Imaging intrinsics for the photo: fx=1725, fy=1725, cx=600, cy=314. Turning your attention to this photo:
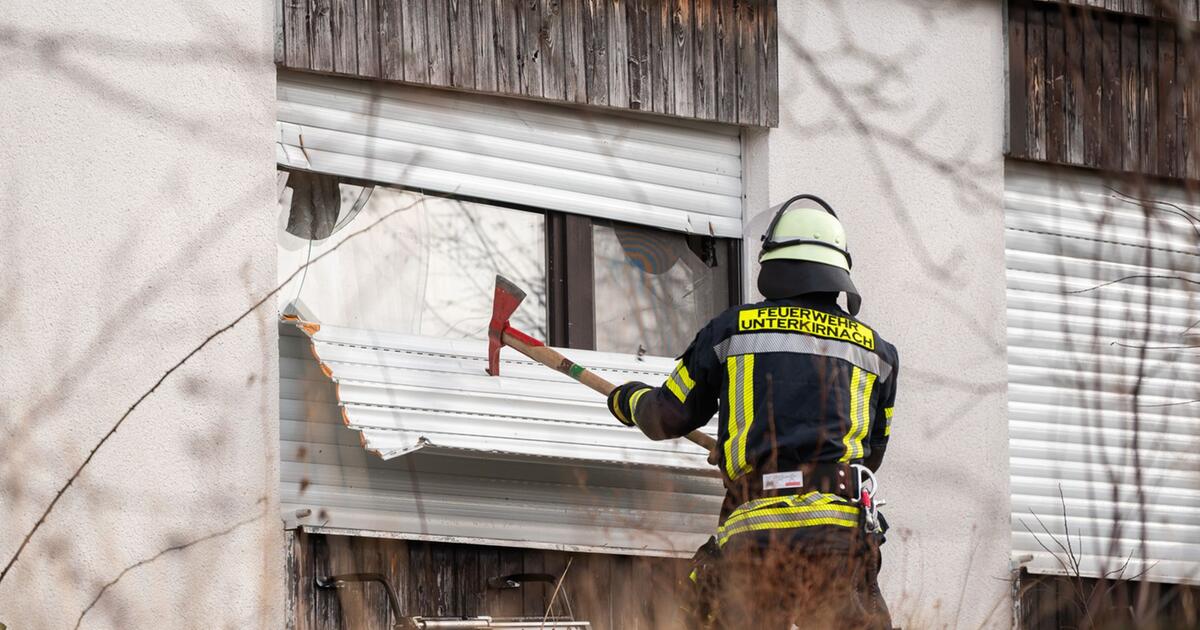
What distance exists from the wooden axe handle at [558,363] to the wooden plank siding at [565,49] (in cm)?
116

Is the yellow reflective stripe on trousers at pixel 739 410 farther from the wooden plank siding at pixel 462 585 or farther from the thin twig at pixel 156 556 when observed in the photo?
the thin twig at pixel 156 556

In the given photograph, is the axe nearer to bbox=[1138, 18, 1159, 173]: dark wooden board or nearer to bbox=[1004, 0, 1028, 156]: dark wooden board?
bbox=[1004, 0, 1028, 156]: dark wooden board

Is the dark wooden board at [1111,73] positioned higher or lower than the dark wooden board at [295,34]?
higher

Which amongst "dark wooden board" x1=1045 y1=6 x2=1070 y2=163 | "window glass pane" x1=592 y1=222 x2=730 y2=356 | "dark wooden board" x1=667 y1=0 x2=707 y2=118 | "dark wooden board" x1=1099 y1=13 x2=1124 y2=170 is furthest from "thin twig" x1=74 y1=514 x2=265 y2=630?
"dark wooden board" x1=1099 y1=13 x2=1124 y2=170

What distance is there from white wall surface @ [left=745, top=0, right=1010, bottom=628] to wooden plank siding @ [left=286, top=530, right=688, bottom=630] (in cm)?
131

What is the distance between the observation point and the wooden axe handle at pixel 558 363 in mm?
7293

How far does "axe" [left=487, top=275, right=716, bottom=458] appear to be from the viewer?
287 inches

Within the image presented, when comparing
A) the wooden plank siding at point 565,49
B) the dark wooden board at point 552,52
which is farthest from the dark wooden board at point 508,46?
the dark wooden board at point 552,52

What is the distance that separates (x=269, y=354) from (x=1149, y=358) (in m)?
5.03

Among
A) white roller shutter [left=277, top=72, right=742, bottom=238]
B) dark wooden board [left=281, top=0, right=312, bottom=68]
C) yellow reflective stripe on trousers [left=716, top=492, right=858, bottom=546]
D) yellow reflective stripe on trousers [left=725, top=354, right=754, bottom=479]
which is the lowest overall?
yellow reflective stripe on trousers [left=716, top=492, right=858, bottom=546]

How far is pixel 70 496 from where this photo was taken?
642cm

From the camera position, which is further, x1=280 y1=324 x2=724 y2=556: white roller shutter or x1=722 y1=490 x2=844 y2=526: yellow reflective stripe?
x1=280 y1=324 x2=724 y2=556: white roller shutter

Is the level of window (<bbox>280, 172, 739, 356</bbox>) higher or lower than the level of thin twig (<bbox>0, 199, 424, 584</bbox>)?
higher

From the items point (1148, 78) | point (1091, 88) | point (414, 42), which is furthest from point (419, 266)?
point (1148, 78)
